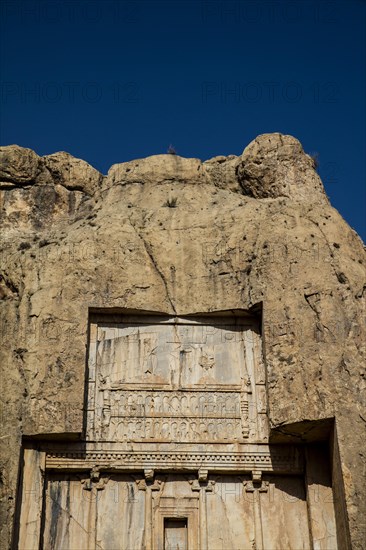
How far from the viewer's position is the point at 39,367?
51.3ft

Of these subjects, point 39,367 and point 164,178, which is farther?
point 164,178

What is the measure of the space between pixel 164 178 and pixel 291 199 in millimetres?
2801

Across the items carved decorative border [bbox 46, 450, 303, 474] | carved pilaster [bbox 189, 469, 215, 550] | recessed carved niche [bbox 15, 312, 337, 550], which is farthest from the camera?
carved decorative border [bbox 46, 450, 303, 474]

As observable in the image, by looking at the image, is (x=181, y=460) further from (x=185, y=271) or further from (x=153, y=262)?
(x=153, y=262)

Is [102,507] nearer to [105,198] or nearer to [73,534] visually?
[73,534]

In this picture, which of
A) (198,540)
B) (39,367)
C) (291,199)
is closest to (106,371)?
(39,367)

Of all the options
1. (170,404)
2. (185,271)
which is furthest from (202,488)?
(185,271)

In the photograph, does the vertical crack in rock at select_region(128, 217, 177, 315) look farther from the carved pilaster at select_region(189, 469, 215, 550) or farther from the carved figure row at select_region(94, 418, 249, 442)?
the carved pilaster at select_region(189, 469, 215, 550)

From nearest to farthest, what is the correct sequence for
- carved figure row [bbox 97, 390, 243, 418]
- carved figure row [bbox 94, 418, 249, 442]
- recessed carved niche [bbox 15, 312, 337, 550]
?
recessed carved niche [bbox 15, 312, 337, 550] → carved figure row [bbox 94, 418, 249, 442] → carved figure row [bbox 97, 390, 243, 418]

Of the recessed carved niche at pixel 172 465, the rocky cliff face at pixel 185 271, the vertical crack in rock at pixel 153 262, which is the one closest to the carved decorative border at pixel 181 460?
the recessed carved niche at pixel 172 465

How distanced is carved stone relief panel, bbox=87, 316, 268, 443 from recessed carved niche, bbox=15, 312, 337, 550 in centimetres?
2

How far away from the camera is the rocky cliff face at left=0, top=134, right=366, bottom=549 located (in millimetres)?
15227

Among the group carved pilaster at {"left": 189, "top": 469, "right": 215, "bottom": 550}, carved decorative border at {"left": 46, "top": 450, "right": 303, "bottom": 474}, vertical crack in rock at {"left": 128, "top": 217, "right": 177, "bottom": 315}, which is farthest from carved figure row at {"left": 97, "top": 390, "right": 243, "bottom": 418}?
vertical crack in rock at {"left": 128, "top": 217, "right": 177, "bottom": 315}

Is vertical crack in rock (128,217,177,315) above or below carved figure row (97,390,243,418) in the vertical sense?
above
